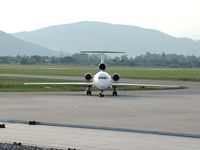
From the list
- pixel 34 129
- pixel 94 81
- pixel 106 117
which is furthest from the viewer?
pixel 94 81

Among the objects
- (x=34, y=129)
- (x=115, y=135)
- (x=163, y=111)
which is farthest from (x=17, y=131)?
(x=163, y=111)

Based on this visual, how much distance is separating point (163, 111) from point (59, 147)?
13904 mm

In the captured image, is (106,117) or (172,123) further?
(106,117)

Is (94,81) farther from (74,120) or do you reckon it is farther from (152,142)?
(152,142)

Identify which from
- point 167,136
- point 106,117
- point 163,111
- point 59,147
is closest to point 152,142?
point 167,136

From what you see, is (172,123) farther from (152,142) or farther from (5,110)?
(5,110)

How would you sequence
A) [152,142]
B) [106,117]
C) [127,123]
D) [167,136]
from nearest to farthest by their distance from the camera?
1. [152,142]
2. [167,136]
3. [127,123]
4. [106,117]

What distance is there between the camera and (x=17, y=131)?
57.9 ft

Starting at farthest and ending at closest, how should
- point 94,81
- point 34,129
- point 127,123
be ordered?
1. point 94,81
2. point 127,123
3. point 34,129

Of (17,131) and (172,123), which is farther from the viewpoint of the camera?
(172,123)

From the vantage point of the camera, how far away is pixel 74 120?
72.6 feet

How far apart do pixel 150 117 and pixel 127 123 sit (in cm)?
309

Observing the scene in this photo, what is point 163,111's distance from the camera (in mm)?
27453

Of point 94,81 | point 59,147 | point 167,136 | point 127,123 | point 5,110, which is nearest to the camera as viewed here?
point 59,147
